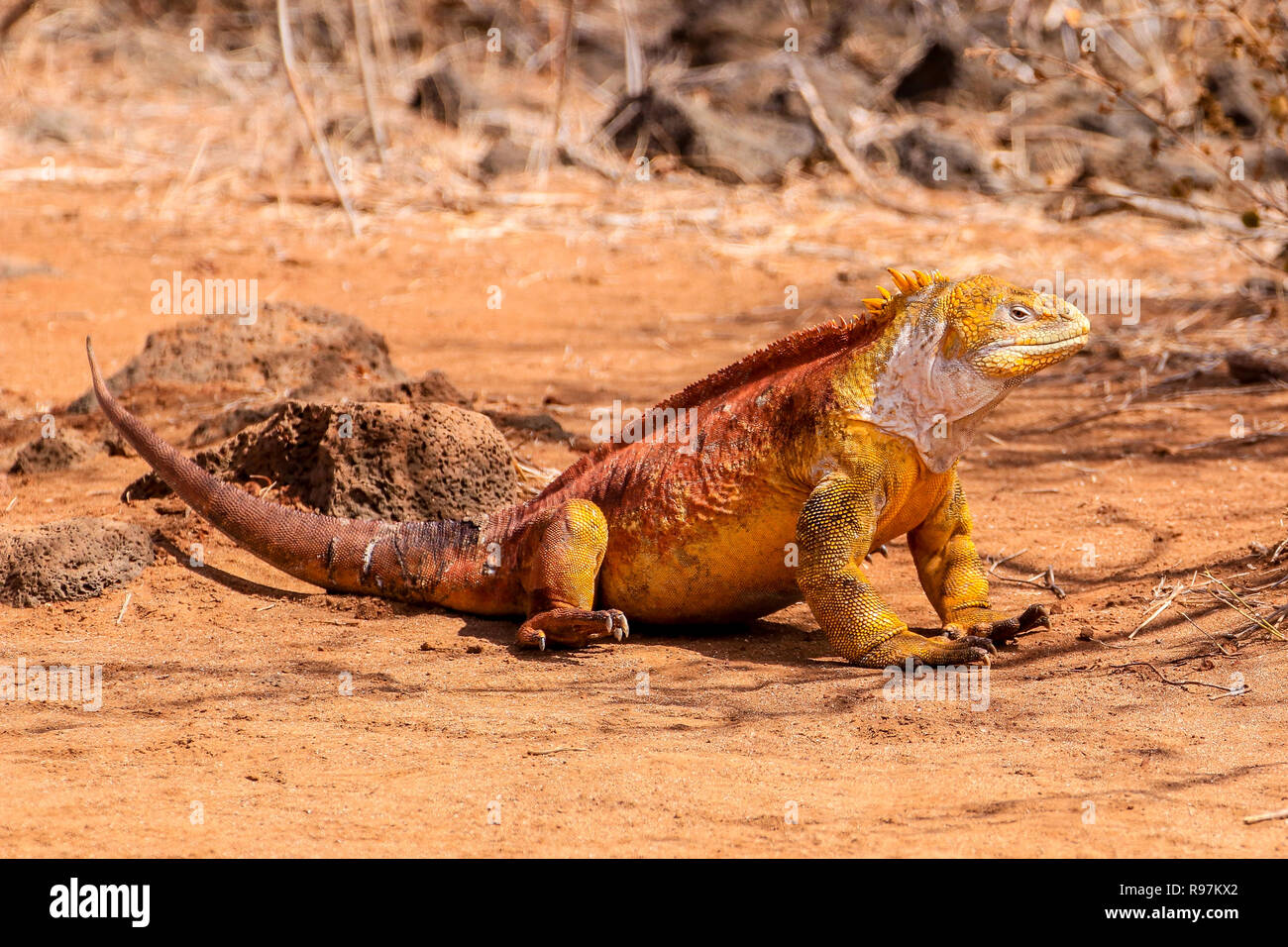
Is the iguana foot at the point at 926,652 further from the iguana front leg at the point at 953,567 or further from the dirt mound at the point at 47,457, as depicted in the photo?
the dirt mound at the point at 47,457

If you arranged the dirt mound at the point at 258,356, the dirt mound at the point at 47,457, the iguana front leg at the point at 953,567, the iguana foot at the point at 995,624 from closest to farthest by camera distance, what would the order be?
the iguana foot at the point at 995,624, the iguana front leg at the point at 953,567, the dirt mound at the point at 47,457, the dirt mound at the point at 258,356

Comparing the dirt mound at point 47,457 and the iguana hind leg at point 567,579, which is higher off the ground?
the dirt mound at point 47,457

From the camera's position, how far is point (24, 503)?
6977mm

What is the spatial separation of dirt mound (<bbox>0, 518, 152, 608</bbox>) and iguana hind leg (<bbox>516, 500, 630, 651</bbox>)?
69.2 inches

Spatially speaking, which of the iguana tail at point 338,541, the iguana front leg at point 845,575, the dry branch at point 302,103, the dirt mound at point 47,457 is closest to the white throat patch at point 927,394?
the iguana front leg at point 845,575

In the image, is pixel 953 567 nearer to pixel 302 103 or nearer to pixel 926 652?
pixel 926 652

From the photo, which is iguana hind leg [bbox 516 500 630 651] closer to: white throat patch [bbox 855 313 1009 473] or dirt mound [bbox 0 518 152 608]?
white throat patch [bbox 855 313 1009 473]

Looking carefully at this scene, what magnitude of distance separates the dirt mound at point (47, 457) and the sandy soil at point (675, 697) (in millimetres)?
118

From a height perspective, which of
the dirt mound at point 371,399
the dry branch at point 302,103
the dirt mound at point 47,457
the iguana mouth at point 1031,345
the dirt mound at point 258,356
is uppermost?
the dry branch at point 302,103

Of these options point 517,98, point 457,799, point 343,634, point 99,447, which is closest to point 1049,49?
point 517,98

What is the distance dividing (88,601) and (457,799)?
2.56 metres

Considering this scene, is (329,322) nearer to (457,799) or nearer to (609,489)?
(609,489)

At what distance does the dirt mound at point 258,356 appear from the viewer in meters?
8.40

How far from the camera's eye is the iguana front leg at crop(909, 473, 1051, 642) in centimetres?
545
